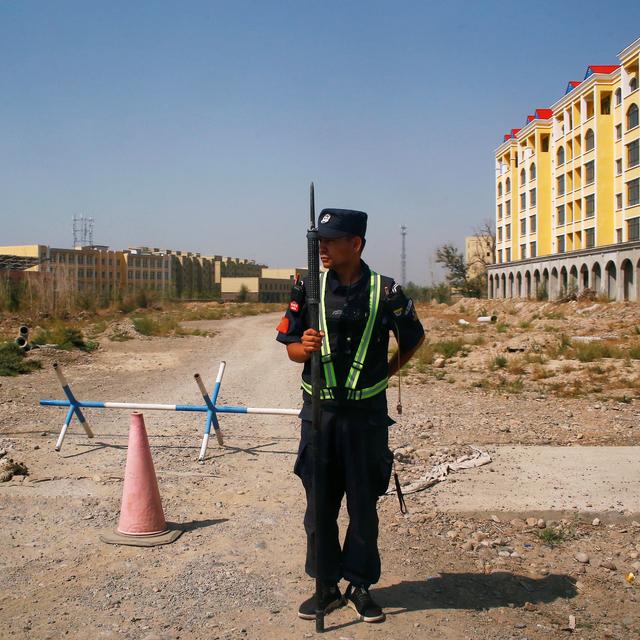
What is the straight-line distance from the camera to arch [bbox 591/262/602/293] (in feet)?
149

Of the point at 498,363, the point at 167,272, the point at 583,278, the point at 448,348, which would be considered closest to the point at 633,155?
the point at 583,278

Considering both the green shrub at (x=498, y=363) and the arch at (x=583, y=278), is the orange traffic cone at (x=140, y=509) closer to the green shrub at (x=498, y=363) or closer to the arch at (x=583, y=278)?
the green shrub at (x=498, y=363)

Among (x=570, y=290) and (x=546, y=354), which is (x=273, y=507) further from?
(x=570, y=290)

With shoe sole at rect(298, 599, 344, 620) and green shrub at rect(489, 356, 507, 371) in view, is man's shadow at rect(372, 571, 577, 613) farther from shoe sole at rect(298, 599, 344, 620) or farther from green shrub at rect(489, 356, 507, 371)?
green shrub at rect(489, 356, 507, 371)

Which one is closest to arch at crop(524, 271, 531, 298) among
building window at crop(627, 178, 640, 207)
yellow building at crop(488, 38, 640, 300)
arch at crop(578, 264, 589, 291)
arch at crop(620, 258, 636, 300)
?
yellow building at crop(488, 38, 640, 300)

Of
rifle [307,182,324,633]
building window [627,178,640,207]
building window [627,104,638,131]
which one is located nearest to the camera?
rifle [307,182,324,633]

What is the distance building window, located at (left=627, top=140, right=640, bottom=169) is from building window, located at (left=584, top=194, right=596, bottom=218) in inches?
166

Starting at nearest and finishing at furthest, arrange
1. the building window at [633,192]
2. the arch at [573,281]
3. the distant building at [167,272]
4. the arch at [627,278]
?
the arch at [627,278], the building window at [633,192], the arch at [573,281], the distant building at [167,272]

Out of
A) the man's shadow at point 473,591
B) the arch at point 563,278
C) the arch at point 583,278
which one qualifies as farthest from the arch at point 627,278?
the man's shadow at point 473,591

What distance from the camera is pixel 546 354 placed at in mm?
18969

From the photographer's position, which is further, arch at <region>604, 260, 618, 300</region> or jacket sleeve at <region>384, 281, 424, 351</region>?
arch at <region>604, 260, 618, 300</region>

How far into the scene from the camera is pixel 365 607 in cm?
383

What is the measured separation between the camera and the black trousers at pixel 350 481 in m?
3.78

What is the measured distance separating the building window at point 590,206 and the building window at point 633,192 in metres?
3.84
